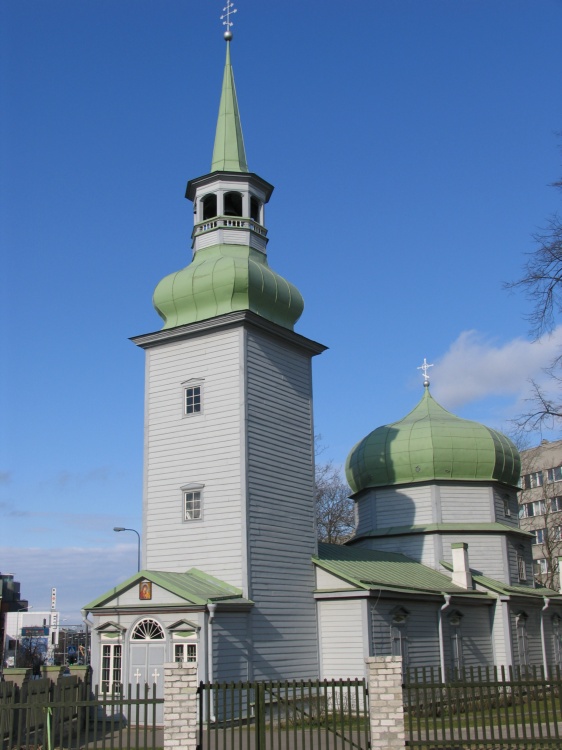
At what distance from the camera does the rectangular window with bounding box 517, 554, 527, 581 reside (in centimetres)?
3453

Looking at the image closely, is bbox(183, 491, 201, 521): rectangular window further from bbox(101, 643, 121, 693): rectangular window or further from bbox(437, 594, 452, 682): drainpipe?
bbox(437, 594, 452, 682): drainpipe

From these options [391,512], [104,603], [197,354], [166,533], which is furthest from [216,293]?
[391,512]

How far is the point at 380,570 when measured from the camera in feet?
91.0

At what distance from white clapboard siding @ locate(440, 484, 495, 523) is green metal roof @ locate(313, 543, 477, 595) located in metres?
2.45

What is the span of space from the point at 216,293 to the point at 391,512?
1354 centimetres

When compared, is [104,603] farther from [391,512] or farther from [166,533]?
[391,512]

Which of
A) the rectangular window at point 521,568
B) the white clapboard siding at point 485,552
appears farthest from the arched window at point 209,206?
the rectangular window at point 521,568

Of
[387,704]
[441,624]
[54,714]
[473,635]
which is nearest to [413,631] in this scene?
[441,624]

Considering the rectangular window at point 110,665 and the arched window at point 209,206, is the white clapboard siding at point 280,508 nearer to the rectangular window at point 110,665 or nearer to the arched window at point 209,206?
the rectangular window at point 110,665

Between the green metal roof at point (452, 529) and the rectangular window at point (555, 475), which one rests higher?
the rectangular window at point (555, 475)

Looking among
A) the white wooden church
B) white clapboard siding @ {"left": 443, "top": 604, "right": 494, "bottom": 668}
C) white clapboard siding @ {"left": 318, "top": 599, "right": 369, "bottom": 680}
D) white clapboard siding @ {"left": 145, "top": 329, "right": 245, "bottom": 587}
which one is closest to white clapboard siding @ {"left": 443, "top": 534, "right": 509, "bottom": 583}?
the white wooden church

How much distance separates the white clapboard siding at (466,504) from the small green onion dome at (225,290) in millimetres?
11045

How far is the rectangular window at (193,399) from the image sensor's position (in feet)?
81.4

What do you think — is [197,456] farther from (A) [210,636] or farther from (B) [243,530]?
(A) [210,636]
